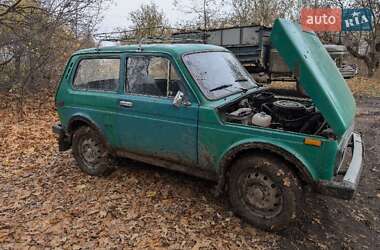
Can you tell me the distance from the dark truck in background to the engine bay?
747 cm

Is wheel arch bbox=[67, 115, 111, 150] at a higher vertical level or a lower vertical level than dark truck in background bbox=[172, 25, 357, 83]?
lower

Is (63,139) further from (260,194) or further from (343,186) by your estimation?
(343,186)

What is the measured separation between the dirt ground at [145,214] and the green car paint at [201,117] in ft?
1.66

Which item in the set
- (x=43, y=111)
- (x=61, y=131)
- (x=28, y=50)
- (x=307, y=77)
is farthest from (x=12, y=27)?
(x=307, y=77)

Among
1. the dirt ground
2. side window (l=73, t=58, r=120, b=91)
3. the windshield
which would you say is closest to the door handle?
side window (l=73, t=58, r=120, b=91)

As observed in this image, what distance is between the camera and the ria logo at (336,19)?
17.5 m

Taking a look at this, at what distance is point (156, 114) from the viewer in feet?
13.0

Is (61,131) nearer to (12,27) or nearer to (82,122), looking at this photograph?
(82,122)

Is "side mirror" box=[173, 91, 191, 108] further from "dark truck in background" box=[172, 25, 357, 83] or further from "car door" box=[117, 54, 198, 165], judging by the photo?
"dark truck in background" box=[172, 25, 357, 83]

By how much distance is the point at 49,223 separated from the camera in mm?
3744

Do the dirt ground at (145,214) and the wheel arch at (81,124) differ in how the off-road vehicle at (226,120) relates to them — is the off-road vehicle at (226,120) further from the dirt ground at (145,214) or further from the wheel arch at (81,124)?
the dirt ground at (145,214)

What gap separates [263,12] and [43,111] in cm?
1390

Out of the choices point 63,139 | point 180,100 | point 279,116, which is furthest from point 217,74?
point 63,139

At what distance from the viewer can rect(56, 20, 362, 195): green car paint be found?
316 centimetres
